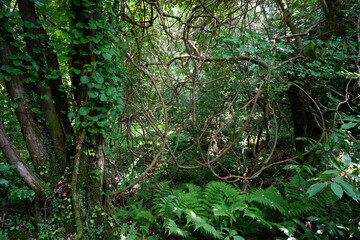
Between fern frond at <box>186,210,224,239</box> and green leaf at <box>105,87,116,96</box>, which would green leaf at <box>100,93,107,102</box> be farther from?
fern frond at <box>186,210,224,239</box>

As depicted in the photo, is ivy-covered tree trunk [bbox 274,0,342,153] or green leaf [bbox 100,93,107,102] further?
ivy-covered tree trunk [bbox 274,0,342,153]

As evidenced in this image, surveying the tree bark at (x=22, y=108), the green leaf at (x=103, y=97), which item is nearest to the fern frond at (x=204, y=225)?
the green leaf at (x=103, y=97)

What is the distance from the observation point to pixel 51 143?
2414mm

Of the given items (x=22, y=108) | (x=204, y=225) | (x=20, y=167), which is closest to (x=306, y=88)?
(x=204, y=225)

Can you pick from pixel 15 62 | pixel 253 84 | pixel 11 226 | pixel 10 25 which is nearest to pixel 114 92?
pixel 15 62

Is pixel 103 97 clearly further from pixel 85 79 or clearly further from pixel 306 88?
pixel 306 88

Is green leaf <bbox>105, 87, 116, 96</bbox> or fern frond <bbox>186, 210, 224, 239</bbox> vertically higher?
green leaf <bbox>105, 87, 116, 96</bbox>

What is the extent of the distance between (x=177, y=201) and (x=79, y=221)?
1.11m

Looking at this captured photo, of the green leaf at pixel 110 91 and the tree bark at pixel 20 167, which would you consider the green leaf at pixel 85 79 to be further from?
the tree bark at pixel 20 167

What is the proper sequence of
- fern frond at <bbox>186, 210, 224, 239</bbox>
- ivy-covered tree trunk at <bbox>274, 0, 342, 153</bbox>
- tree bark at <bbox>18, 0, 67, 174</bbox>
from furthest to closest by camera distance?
ivy-covered tree trunk at <bbox>274, 0, 342, 153</bbox>, tree bark at <bbox>18, 0, 67, 174</bbox>, fern frond at <bbox>186, 210, 224, 239</bbox>

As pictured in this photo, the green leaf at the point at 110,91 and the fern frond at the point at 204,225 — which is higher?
the green leaf at the point at 110,91

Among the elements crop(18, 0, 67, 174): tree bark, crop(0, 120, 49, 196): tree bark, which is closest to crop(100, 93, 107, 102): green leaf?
crop(18, 0, 67, 174): tree bark

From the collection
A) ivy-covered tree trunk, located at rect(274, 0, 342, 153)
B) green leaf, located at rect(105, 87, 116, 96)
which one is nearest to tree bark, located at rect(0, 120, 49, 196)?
green leaf, located at rect(105, 87, 116, 96)

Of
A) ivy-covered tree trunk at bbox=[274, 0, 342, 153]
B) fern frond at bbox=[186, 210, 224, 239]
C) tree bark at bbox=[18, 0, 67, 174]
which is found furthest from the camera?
ivy-covered tree trunk at bbox=[274, 0, 342, 153]
